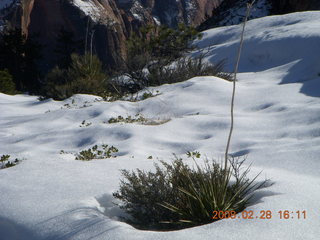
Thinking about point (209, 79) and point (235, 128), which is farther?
point (209, 79)

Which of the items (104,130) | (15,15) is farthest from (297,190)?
(15,15)

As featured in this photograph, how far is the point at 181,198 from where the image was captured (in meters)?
2.19

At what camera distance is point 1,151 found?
4.31 m

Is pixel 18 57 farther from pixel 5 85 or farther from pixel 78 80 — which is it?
pixel 78 80

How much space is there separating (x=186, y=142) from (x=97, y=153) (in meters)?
0.95

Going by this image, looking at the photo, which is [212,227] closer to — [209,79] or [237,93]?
[237,93]

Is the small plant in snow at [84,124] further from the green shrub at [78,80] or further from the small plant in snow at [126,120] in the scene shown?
the green shrub at [78,80]

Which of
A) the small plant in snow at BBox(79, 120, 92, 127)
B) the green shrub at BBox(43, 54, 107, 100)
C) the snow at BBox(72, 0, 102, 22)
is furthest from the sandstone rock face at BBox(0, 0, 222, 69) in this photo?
the small plant in snow at BBox(79, 120, 92, 127)

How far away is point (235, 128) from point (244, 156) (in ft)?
2.84

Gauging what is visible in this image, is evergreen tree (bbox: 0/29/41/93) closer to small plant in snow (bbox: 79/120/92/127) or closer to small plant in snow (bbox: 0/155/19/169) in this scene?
small plant in snow (bbox: 79/120/92/127)

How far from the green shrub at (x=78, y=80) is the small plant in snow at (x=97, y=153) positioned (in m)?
4.03

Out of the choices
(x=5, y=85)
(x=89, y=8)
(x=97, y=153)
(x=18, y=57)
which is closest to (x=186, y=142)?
(x=97, y=153)

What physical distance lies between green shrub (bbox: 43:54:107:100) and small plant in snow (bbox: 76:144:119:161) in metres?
4.03

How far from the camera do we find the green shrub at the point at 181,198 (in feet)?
6.85
